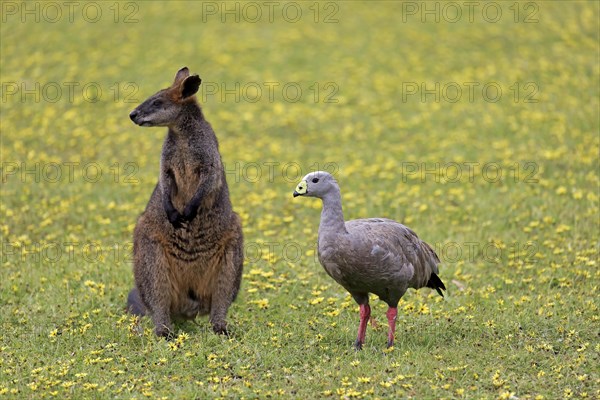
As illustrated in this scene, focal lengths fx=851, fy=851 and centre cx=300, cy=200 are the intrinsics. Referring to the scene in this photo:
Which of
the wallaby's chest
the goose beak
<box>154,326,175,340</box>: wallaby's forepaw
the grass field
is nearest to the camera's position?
the grass field

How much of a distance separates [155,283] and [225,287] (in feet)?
2.15

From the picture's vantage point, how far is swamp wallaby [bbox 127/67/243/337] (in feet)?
26.2

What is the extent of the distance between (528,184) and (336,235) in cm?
637

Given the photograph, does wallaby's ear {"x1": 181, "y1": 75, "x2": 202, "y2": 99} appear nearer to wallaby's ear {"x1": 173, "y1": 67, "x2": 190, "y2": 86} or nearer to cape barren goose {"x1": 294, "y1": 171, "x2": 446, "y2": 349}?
wallaby's ear {"x1": 173, "y1": 67, "x2": 190, "y2": 86}

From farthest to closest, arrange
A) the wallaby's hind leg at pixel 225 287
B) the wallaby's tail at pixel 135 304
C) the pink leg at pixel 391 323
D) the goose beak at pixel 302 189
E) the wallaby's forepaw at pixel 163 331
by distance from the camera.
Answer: the wallaby's tail at pixel 135 304 → the wallaby's hind leg at pixel 225 287 → the wallaby's forepaw at pixel 163 331 → the pink leg at pixel 391 323 → the goose beak at pixel 302 189

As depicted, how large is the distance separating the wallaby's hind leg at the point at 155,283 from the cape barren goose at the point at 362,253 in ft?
5.42

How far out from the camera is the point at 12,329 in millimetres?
8070

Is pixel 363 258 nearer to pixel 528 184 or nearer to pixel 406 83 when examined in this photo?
pixel 528 184

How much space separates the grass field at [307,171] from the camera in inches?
275

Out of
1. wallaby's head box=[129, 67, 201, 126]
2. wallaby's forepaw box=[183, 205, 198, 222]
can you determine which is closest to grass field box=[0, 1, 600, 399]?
wallaby's forepaw box=[183, 205, 198, 222]

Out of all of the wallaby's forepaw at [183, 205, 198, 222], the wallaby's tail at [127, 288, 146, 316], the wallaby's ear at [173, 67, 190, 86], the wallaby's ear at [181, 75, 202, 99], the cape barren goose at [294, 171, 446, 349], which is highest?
the wallaby's ear at [173, 67, 190, 86]

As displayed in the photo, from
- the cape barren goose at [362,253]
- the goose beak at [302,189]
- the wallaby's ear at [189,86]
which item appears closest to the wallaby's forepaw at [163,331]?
the cape barren goose at [362,253]

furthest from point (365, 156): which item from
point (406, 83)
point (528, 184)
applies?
point (406, 83)

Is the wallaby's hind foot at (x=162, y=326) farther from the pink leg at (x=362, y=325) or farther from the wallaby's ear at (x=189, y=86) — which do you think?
the wallaby's ear at (x=189, y=86)
